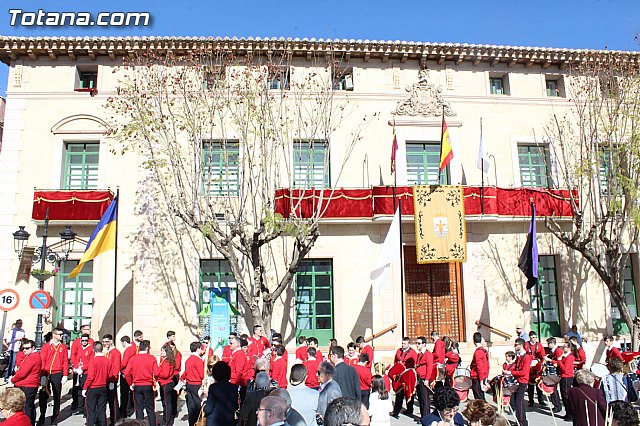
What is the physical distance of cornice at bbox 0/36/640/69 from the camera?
1712cm

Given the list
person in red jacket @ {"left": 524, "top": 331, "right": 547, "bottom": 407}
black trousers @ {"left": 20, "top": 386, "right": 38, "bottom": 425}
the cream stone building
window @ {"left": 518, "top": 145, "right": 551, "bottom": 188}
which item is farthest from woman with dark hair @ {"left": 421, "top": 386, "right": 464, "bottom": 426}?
window @ {"left": 518, "top": 145, "right": 551, "bottom": 188}

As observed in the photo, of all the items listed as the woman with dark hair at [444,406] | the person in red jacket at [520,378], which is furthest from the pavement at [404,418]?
the woman with dark hair at [444,406]

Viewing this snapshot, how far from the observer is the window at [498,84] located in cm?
1928

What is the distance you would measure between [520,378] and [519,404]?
0.48m

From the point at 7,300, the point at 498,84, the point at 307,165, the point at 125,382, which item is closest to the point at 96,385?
the point at 125,382

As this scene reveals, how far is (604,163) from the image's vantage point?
18.1 m

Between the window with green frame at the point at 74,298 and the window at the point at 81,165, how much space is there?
257 centimetres

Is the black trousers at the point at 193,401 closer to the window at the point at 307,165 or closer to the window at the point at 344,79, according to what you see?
the window at the point at 307,165

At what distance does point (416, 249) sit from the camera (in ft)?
55.4

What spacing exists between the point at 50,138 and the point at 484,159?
1412cm

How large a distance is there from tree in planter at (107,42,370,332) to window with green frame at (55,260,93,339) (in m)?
2.03

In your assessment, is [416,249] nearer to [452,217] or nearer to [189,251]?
[452,217]

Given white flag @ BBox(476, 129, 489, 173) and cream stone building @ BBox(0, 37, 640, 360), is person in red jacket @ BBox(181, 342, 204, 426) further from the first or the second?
white flag @ BBox(476, 129, 489, 173)

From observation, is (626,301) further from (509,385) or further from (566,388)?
(509,385)
